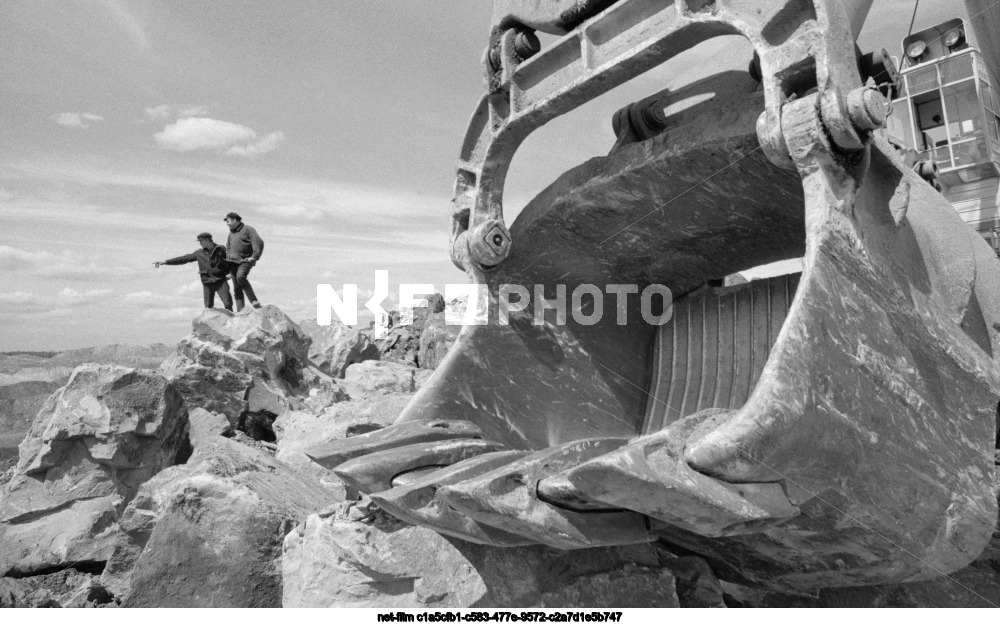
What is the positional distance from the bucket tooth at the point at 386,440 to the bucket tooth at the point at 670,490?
98cm

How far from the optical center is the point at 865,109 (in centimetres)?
215

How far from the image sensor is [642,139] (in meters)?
3.53

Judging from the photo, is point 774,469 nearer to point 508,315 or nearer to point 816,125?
point 816,125

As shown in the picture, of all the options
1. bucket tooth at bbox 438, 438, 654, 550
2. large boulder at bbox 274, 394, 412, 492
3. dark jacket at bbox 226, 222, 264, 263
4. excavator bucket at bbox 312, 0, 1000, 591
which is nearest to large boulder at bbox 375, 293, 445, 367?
dark jacket at bbox 226, 222, 264, 263

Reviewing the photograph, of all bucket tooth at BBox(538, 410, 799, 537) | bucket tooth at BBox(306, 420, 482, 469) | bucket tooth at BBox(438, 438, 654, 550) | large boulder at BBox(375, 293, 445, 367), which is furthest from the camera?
large boulder at BBox(375, 293, 445, 367)

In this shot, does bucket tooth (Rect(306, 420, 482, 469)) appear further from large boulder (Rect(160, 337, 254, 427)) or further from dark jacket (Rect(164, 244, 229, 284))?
dark jacket (Rect(164, 244, 229, 284))

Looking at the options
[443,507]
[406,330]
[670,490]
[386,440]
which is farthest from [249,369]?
[670,490]

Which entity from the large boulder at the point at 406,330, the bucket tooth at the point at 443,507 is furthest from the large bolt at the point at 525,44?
the large boulder at the point at 406,330

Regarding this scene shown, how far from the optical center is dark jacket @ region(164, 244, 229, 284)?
8.77 m

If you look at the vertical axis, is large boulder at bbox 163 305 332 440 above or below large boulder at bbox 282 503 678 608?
above

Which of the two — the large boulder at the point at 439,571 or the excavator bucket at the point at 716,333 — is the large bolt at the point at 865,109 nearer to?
the excavator bucket at the point at 716,333

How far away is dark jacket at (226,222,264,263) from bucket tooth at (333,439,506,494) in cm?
678
